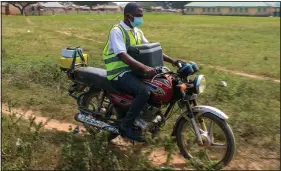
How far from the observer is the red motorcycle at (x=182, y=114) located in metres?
4.48

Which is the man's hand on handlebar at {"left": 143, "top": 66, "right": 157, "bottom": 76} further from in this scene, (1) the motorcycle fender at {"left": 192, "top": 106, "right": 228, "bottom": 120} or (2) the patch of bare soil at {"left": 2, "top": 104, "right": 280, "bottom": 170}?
(2) the patch of bare soil at {"left": 2, "top": 104, "right": 280, "bottom": 170}

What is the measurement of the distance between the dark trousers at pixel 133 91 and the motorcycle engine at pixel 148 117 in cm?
9

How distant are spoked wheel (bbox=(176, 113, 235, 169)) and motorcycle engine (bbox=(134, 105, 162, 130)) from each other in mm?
322

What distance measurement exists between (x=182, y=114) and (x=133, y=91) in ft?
2.21

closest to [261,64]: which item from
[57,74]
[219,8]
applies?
[57,74]

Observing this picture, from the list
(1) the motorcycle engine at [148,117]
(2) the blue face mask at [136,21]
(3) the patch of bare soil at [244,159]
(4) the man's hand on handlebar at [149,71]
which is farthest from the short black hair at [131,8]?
(3) the patch of bare soil at [244,159]

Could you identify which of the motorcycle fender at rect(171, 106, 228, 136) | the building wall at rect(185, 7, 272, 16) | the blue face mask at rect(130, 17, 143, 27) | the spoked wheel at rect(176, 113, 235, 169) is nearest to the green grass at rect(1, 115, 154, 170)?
the spoked wheel at rect(176, 113, 235, 169)

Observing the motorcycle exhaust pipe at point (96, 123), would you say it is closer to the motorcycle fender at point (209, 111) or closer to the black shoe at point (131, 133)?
the black shoe at point (131, 133)

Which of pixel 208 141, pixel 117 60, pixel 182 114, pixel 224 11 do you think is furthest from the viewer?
pixel 224 11

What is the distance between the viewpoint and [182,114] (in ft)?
15.4

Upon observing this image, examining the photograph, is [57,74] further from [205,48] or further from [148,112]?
[205,48]

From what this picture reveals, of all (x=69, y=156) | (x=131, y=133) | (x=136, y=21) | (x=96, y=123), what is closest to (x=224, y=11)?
(x=96, y=123)

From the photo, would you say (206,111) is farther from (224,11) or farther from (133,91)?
(224,11)

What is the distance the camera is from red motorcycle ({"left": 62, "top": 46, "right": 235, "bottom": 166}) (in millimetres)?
4477
